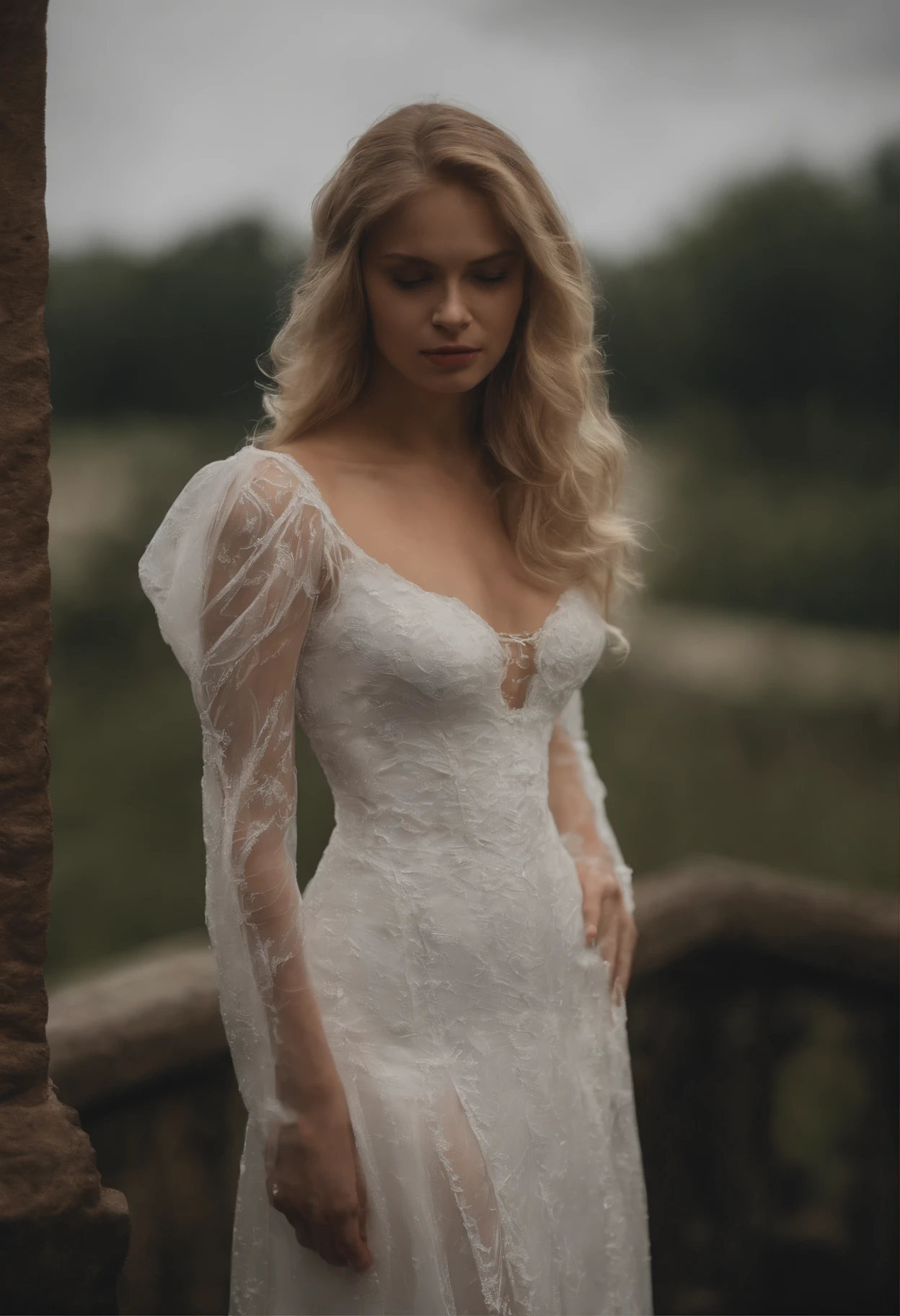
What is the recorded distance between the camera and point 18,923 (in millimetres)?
1326

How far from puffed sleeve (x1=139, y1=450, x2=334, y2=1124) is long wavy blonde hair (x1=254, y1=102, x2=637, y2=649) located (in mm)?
252

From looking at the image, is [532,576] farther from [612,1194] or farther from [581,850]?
[612,1194]

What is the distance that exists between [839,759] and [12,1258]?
6949mm

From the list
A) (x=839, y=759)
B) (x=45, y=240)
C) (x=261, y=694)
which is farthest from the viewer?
(x=839, y=759)

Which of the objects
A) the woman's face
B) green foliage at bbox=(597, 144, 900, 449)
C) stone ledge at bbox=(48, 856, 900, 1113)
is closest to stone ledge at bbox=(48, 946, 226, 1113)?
stone ledge at bbox=(48, 856, 900, 1113)

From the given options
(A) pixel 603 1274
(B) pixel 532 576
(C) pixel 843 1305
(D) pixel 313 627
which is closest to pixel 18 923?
(D) pixel 313 627

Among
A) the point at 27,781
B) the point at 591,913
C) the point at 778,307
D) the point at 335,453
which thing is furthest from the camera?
the point at 778,307

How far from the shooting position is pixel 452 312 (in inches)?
61.2

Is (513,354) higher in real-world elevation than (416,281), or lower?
lower

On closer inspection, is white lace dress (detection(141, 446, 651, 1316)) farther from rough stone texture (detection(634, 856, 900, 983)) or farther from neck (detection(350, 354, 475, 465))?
rough stone texture (detection(634, 856, 900, 983))

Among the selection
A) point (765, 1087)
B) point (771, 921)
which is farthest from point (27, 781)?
point (765, 1087)

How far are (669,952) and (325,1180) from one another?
125 centimetres

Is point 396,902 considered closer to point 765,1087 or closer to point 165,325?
point 765,1087

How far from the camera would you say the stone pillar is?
1274mm
